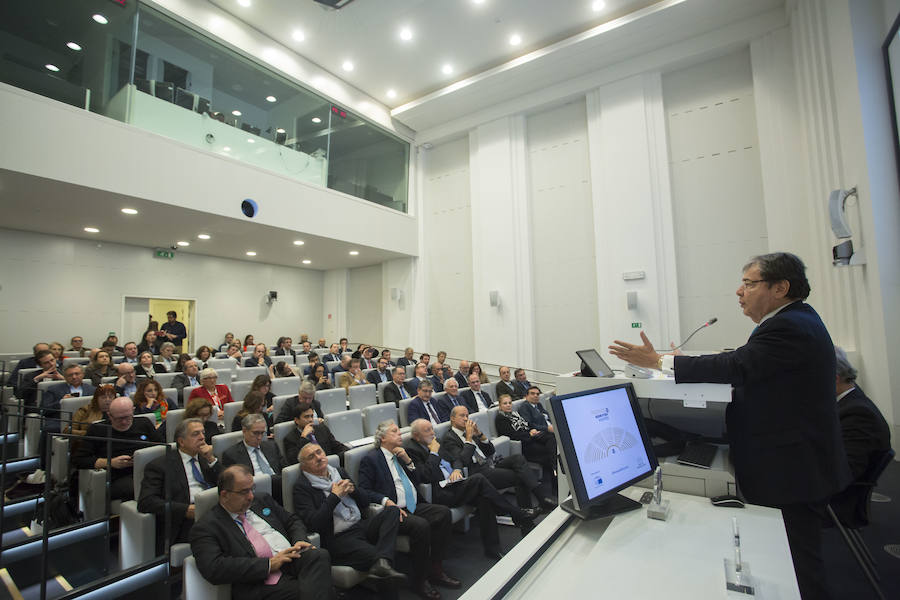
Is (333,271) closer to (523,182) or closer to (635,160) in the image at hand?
(523,182)

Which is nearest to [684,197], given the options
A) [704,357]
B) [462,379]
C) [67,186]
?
[462,379]

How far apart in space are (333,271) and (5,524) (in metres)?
9.04

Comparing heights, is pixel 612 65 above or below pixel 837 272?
above

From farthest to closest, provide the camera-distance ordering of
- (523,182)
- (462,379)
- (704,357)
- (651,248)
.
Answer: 1. (523,182)
2. (651,248)
3. (462,379)
4. (704,357)

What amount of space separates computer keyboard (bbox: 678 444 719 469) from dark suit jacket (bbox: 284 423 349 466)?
2.73 m

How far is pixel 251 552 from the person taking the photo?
223cm

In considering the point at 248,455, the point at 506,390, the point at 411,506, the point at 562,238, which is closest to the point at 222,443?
the point at 248,455

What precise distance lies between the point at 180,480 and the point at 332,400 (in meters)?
2.18

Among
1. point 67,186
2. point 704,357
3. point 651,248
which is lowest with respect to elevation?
point 704,357

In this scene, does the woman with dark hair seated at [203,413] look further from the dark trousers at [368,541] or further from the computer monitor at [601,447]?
the computer monitor at [601,447]

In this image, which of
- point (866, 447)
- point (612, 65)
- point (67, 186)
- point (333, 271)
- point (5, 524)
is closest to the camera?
point (866, 447)

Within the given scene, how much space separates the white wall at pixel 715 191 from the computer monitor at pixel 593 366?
5.91 meters

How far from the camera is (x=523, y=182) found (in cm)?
892

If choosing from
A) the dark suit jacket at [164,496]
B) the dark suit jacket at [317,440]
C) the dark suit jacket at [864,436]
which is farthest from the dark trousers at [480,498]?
the dark suit jacket at [864,436]
